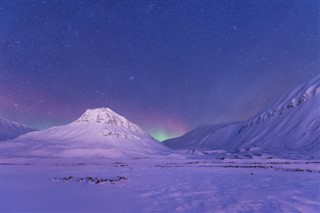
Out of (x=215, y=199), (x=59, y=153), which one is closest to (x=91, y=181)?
(x=215, y=199)

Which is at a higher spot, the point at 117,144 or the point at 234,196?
the point at 117,144

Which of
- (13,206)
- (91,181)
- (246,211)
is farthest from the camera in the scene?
(91,181)

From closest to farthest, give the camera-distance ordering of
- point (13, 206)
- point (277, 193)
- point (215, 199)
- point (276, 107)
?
point (13, 206) → point (215, 199) → point (277, 193) → point (276, 107)

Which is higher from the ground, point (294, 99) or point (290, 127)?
point (294, 99)

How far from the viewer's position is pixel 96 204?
18062mm

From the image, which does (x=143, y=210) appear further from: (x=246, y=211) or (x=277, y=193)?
(x=277, y=193)

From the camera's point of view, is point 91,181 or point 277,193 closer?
point 277,193

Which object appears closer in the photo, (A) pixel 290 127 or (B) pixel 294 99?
(A) pixel 290 127

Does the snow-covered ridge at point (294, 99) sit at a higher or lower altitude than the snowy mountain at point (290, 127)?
higher

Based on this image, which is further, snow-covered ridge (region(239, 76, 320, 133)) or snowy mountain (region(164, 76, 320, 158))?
snow-covered ridge (region(239, 76, 320, 133))

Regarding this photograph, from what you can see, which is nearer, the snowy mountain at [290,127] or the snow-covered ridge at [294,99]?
the snowy mountain at [290,127]

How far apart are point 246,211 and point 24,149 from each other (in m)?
154

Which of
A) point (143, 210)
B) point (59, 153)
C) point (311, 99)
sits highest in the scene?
point (311, 99)

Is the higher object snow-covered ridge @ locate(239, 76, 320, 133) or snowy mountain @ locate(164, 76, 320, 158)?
snow-covered ridge @ locate(239, 76, 320, 133)
